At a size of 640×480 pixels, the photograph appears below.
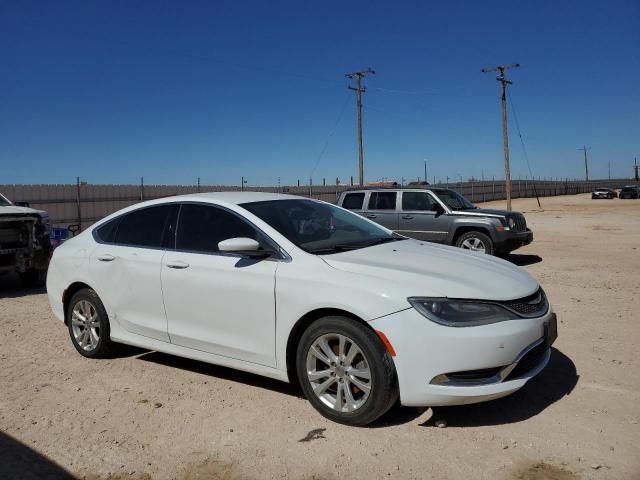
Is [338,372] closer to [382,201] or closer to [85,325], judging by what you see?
[85,325]

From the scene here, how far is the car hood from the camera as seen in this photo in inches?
129

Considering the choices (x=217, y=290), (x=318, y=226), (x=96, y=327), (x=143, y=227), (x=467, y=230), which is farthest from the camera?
(x=467, y=230)

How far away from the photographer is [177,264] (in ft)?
13.8

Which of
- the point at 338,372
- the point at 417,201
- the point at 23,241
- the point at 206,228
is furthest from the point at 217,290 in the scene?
the point at 417,201

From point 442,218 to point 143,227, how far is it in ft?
25.4

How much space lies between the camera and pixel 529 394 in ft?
12.7

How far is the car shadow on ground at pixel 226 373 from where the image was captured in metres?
4.16

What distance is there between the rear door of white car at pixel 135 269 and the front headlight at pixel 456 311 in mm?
2209

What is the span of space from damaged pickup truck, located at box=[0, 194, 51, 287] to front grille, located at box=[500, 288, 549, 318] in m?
7.70

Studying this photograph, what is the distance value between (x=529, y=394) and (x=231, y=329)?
2231mm

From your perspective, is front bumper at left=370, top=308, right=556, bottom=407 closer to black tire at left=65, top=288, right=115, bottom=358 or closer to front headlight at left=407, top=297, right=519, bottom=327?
front headlight at left=407, top=297, right=519, bottom=327

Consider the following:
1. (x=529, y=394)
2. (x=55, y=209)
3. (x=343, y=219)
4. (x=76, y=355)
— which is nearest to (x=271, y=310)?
(x=343, y=219)

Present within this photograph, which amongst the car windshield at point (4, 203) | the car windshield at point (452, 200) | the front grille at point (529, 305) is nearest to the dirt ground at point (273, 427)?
the front grille at point (529, 305)

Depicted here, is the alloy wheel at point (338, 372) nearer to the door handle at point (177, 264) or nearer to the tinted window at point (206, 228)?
the tinted window at point (206, 228)
